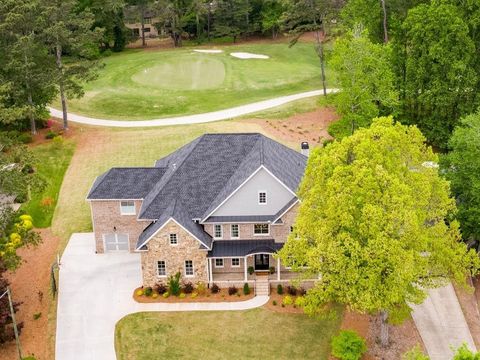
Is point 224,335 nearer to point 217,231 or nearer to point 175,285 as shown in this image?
point 175,285

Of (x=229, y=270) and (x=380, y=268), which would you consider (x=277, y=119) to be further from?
(x=380, y=268)

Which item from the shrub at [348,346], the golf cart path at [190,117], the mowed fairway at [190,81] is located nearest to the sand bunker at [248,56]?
the mowed fairway at [190,81]

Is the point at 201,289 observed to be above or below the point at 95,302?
above

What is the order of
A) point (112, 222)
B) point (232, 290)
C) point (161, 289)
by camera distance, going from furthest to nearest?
1. point (112, 222)
2. point (232, 290)
3. point (161, 289)

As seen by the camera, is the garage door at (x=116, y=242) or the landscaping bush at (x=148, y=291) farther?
the garage door at (x=116, y=242)

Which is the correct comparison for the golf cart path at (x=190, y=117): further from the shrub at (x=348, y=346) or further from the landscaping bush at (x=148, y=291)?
the shrub at (x=348, y=346)

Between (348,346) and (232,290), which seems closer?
(348,346)

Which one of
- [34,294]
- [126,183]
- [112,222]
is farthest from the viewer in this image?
[126,183]

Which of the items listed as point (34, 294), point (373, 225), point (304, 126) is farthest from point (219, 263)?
point (304, 126)
